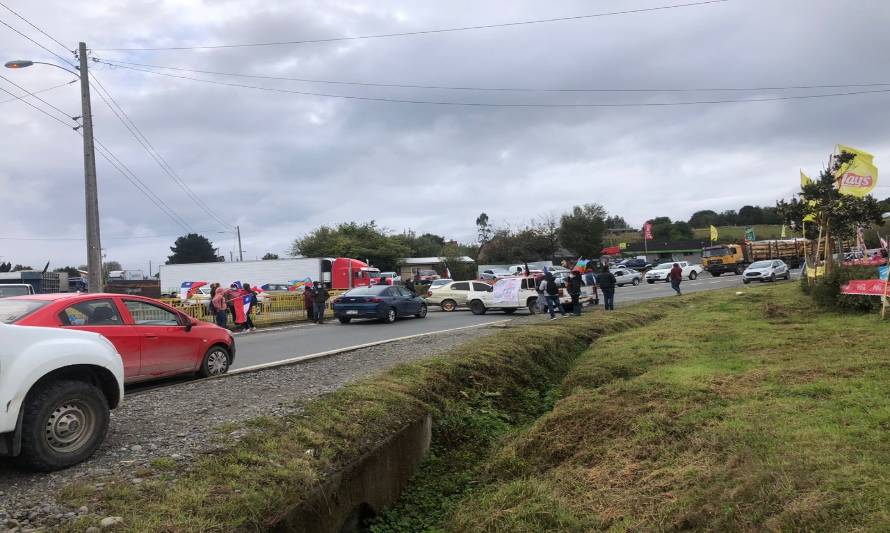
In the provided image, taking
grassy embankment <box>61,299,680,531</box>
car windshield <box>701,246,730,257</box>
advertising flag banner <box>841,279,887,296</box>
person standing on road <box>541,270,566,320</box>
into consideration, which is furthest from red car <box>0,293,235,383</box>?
car windshield <box>701,246,730,257</box>

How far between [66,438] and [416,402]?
384 cm

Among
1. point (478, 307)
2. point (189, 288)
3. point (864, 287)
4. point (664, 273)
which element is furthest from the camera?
point (664, 273)

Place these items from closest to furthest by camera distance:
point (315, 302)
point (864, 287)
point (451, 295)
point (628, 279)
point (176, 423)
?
point (176, 423)
point (864, 287)
point (315, 302)
point (451, 295)
point (628, 279)

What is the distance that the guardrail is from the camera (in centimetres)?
2211

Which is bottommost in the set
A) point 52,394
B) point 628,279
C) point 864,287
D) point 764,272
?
point 628,279

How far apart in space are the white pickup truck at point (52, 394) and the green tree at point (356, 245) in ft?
205

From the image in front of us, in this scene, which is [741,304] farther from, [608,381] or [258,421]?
[258,421]

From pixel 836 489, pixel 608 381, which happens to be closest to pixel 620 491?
pixel 836 489

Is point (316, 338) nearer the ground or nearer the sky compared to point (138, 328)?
nearer the ground

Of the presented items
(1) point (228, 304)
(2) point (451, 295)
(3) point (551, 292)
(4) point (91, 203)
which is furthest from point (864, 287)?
(4) point (91, 203)

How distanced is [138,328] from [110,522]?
461cm

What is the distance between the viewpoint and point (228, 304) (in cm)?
2031

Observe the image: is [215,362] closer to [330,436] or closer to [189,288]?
A: [330,436]

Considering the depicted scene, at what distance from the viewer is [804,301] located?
1694 centimetres
